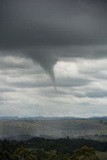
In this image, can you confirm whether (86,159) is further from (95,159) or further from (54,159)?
(54,159)

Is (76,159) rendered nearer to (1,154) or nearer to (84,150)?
(84,150)

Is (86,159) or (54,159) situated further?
(54,159)

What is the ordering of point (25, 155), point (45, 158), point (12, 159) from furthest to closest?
point (45, 158) → point (25, 155) → point (12, 159)

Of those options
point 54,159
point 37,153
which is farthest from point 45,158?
point 54,159

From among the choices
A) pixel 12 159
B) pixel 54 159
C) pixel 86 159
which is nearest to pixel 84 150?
pixel 86 159

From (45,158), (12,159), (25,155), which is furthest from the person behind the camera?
(45,158)

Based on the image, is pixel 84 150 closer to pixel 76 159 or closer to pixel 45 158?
pixel 76 159

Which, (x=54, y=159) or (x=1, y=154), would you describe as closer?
(x=1, y=154)

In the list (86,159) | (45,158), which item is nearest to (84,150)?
(86,159)
